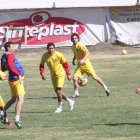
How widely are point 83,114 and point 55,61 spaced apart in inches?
68.2

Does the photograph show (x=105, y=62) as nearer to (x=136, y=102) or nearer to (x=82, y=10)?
(x=82, y=10)

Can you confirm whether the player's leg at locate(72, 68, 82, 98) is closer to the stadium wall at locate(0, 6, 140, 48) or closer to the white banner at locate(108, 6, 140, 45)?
the stadium wall at locate(0, 6, 140, 48)

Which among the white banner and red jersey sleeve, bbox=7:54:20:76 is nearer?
red jersey sleeve, bbox=7:54:20:76

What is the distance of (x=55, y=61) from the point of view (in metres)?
15.2

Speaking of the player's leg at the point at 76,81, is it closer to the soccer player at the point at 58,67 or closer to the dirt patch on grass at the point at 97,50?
the soccer player at the point at 58,67

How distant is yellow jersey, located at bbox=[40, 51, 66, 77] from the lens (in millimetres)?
15038

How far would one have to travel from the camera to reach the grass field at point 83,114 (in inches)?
456

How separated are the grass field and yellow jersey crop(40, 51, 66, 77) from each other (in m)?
1.03

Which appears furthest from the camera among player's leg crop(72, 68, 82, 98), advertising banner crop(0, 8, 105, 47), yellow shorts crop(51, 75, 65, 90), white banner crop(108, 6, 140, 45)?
white banner crop(108, 6, 140, 45)

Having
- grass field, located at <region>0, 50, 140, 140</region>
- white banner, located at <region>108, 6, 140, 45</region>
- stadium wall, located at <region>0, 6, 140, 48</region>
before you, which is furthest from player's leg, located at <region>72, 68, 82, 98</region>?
white banner, located at <region>108, 6, 140, 45</region>

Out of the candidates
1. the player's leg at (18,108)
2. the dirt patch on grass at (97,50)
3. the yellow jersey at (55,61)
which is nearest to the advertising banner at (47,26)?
the dirt patch on grass at (97,50)

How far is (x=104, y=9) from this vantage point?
39781 millimetres

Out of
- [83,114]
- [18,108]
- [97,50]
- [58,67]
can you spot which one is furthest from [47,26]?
[18,108]

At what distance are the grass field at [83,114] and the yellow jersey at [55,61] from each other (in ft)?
3.38
